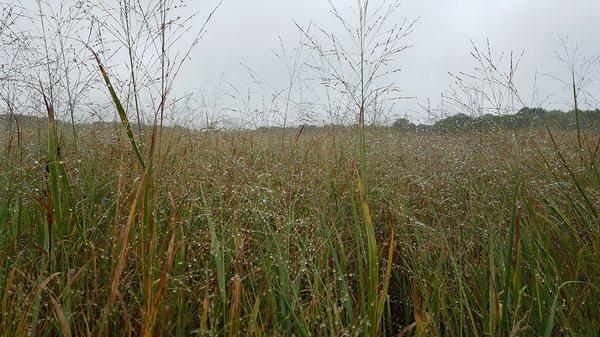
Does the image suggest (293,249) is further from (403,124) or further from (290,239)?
(403,124)

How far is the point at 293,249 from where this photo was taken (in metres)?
1.45

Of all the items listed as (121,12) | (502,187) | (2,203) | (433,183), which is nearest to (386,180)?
(433,183)

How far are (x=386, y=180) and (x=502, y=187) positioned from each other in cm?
51

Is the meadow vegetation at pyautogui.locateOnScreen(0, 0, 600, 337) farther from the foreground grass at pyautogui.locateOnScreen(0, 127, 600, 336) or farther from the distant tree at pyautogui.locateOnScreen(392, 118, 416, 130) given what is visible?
the distant tree at pyautogui.locateOnScreen(392, 118, 416, 130)

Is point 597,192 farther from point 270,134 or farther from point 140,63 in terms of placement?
point 270,134

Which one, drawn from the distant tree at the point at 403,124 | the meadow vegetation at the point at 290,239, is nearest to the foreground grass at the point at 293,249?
the meadow vegetation at the point at 290,239

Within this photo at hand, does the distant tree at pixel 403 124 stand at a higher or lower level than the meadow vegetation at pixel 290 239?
higher

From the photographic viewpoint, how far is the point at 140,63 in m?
1.86

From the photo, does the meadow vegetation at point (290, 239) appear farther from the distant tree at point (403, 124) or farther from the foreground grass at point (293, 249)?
the distant tree at point (403, 124)

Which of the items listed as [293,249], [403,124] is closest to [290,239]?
[293,249]

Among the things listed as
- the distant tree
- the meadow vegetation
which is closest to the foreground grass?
the meadow vegetation

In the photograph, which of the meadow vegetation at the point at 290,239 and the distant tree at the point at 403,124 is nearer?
the meadow vegetation at the point at 290,239

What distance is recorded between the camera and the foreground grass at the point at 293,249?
105cm

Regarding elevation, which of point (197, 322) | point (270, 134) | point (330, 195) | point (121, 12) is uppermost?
point (121, 12)
